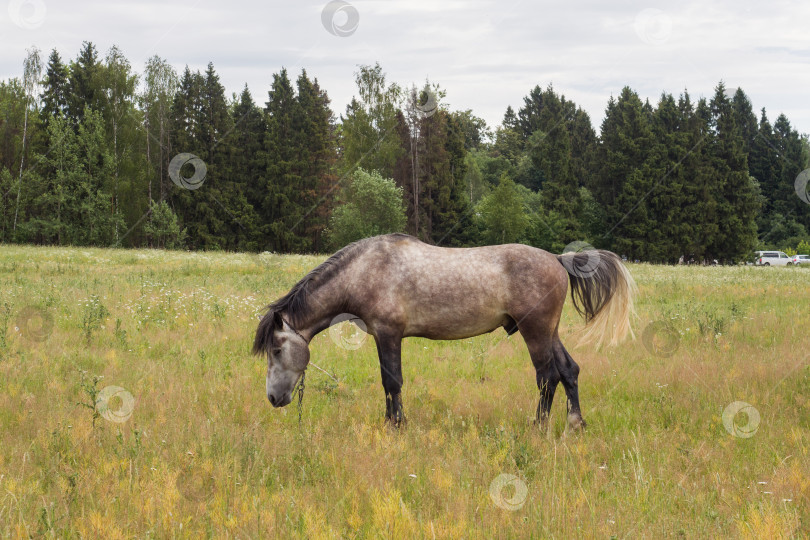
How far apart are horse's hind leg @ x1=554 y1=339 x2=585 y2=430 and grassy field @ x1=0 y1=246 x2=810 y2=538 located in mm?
192

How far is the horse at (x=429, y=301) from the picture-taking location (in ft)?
21.1

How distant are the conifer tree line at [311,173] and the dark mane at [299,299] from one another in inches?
1526

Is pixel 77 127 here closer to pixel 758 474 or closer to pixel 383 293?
pixel 383 293

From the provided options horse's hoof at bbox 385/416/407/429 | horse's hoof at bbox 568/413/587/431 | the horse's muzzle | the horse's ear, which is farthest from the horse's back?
the horse's muzzle

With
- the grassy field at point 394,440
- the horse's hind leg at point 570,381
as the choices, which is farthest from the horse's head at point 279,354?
the horse's hind leg at point 570,381

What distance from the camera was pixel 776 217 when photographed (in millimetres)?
62219

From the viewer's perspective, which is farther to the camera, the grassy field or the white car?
the white car

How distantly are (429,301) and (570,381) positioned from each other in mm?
1857

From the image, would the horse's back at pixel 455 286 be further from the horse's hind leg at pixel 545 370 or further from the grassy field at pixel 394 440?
Answer: the grassy field at pixel 394 440

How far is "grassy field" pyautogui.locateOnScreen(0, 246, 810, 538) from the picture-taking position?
13.3 feet

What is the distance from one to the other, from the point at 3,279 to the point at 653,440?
61.7 ft

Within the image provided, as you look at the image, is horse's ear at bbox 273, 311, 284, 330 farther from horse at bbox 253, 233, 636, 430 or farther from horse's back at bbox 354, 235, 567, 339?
horse's back at bbox 354, 235, 567, 339

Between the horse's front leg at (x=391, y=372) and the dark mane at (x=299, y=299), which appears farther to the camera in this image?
the horse's front leg at (x=391, y=372)

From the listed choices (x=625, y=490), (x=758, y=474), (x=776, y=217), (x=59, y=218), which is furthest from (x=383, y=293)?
(x=776, y=217)
